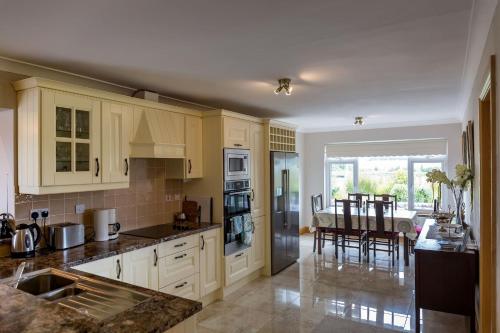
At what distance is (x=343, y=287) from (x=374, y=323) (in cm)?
96

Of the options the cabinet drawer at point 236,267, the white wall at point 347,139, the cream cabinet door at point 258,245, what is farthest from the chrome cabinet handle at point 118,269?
the white wall at point 347,139

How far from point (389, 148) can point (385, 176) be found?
595mm

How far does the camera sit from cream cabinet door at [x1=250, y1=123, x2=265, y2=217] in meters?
4.56

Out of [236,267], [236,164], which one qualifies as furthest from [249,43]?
[236,267]

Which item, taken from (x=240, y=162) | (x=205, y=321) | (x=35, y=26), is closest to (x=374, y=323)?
(x=205, y=321)

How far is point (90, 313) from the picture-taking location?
1.61 metres

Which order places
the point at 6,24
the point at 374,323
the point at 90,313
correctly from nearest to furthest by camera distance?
the point at 90,313 < the point at 6,24 < the point at 374,323

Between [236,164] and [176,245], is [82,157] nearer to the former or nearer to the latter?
[176,245]

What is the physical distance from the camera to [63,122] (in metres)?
2.71

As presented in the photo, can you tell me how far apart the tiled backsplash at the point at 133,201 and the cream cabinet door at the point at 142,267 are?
627mm

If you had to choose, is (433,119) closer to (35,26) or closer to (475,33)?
(475,33)

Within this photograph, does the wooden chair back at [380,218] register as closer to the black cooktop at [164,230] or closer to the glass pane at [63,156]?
the black cooktop at [164,230]

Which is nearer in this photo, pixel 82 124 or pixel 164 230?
pixel 82 124

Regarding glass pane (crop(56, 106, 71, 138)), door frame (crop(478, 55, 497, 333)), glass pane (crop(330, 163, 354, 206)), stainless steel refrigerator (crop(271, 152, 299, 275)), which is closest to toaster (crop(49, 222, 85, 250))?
glass pane (crop(56, 106, 71, 138))
